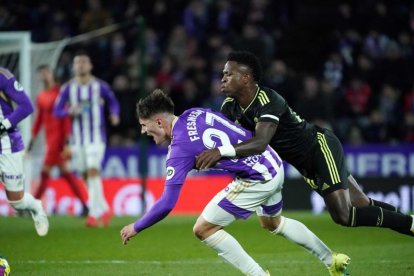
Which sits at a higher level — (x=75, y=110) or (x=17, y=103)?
(x=17, y=103)

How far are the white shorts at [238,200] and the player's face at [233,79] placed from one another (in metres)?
0.81

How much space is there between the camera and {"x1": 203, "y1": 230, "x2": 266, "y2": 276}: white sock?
7227mm

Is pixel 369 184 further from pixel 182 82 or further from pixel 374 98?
pixel 182 82

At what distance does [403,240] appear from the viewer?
11.2 m

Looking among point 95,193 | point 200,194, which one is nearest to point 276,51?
point 200,194

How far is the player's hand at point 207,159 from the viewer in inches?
276

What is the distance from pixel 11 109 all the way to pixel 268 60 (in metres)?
8.71

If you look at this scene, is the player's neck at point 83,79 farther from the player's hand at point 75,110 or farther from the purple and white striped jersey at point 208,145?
the purple and white striped jersey at point 208,145

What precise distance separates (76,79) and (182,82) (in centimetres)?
539

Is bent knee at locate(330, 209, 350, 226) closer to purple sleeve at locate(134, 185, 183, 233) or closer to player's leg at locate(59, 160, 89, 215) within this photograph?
purple sleeve at locate(134, 185, 183, 233)

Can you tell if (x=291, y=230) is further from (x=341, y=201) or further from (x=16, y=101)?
(x=16, y=101)

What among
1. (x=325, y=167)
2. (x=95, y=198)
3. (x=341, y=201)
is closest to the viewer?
(x=341, y=201)

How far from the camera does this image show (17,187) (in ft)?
33.7

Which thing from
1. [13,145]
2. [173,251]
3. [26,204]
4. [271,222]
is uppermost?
[13,145]
